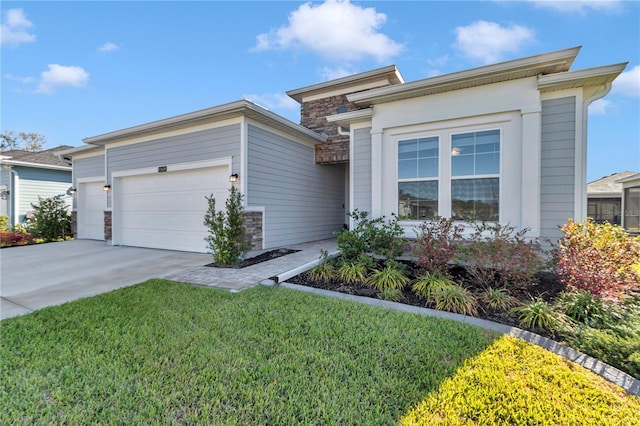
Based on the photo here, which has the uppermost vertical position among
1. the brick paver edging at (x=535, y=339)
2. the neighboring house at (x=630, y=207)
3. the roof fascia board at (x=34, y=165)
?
the roof fascia board at (x=34, y=165)

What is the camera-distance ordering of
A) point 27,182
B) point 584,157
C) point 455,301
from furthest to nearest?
point 27,182 < point 584,157 < point 455,301

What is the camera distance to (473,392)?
7.18 ft

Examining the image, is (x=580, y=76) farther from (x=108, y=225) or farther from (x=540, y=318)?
(x=108, y=225)

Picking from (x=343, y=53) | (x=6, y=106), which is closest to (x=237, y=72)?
(x=343, y=53)

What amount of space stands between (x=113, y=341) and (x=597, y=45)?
10.6 meters

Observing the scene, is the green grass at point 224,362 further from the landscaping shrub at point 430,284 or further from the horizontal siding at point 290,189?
the horizontal siding at point 290,189

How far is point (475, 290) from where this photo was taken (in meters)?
4.52

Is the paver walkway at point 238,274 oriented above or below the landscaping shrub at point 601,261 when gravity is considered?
below

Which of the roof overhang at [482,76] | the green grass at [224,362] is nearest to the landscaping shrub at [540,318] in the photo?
the green grass at [224,362]

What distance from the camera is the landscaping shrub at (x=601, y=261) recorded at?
11.8 feet

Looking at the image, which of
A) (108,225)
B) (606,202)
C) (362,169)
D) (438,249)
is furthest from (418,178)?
(606,202)

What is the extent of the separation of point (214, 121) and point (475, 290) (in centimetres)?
761

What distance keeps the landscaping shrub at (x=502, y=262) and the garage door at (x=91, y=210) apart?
13.6 m

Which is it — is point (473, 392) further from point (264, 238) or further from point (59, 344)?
point (264, 238)
